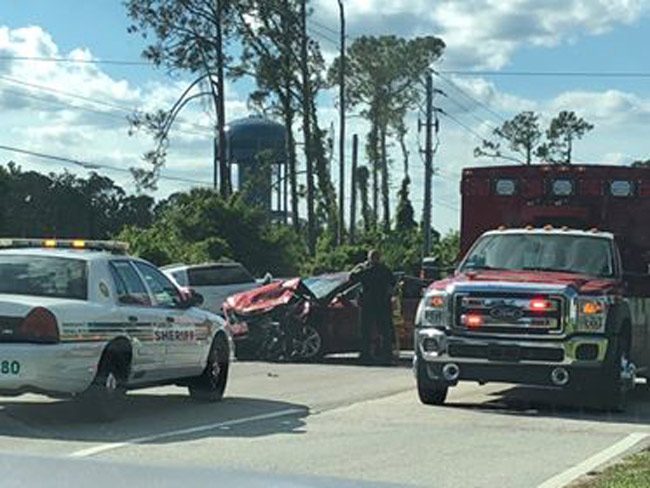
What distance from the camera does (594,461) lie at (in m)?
9.29

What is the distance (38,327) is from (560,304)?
205 inches

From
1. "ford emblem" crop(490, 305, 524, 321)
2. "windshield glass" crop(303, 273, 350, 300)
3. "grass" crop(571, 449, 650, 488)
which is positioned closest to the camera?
"grass" crop(571, 449, 650, 488)

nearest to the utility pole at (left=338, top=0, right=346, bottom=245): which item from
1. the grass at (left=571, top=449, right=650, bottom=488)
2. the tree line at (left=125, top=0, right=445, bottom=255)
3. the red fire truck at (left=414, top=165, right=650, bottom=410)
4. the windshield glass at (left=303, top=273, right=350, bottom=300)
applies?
the tree line at (left=125, top=0, right=445, bottom=255)

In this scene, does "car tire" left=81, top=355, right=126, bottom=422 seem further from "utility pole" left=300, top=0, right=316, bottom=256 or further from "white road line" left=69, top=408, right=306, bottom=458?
"utility pole" left=300, top=0, right=316, bottom=256

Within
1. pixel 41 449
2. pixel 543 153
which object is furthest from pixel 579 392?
pixel 543 153

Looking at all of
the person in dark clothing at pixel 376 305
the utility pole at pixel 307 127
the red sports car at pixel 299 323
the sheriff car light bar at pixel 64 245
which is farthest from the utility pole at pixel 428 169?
the sheriff car light bar at pixel 64 245

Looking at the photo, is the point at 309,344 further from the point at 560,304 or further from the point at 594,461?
the point at 594,461

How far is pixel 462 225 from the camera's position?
624 inches

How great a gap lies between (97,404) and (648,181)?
745 centimetres

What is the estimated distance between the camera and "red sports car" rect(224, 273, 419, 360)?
18812 millimetres

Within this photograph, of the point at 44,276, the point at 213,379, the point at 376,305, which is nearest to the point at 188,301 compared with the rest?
the point at 213,379

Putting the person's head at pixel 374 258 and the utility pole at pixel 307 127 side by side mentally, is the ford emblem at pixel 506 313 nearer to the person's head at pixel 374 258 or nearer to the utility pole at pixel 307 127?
the person's head at pixel 374 258

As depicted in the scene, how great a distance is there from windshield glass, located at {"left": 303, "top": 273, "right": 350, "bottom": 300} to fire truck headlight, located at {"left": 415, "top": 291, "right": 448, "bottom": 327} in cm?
626

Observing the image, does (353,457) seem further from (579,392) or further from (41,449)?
(579,392)
